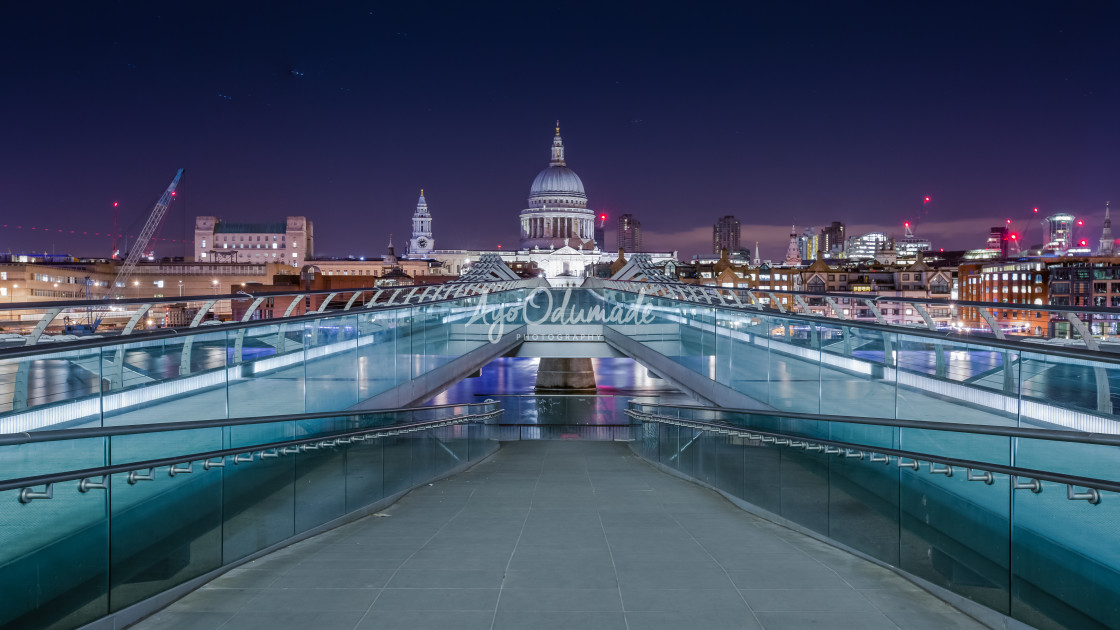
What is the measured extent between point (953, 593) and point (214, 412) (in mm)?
5368

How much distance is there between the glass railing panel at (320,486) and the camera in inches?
256

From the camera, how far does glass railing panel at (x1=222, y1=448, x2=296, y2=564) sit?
5.45 meters

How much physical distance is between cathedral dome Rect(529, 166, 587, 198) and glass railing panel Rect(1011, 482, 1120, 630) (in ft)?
564

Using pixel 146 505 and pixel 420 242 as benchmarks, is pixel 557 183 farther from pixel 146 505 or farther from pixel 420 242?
pixel 146 505

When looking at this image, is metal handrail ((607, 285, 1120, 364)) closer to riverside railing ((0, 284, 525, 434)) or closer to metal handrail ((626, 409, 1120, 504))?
metal handrail ((626, 409, 1120, 504))

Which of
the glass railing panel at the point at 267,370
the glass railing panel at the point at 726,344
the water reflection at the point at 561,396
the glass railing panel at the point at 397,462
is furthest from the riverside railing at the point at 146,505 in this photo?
the water reflection at the point at 561,396

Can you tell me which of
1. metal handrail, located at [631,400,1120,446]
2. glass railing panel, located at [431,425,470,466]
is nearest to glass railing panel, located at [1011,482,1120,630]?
metal handrail, located at [631,400,1120,446]

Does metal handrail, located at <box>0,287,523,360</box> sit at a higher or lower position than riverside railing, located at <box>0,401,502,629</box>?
higher

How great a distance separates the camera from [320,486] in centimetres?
692

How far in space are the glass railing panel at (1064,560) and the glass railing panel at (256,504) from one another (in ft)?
15.5

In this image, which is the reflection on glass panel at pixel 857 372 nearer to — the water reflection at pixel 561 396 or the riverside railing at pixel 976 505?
the riverside railing at pixel 976 505

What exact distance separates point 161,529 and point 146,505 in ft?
0.58

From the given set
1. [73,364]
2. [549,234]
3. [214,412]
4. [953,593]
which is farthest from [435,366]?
[549,234]

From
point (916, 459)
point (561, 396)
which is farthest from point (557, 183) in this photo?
point (916, 459)
